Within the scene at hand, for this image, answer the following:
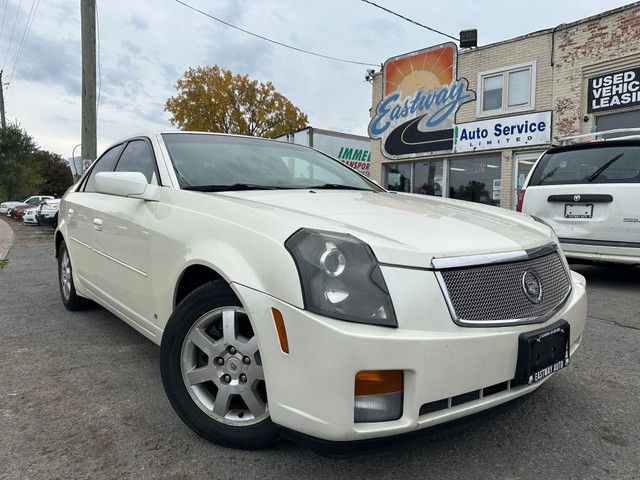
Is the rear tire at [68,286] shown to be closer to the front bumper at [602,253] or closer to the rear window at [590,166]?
the front bumper at [602,253]

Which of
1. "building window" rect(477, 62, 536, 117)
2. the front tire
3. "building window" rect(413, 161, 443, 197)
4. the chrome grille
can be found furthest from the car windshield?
"building window" rect(413, 161, 443, 197)

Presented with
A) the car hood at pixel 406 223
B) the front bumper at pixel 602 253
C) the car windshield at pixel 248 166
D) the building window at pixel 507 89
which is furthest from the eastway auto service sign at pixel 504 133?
the car hood at pixel 406 223

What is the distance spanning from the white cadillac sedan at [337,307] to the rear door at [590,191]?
3019 millimetres

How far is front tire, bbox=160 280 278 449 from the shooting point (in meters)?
1.82

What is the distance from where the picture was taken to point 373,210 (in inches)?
86.6

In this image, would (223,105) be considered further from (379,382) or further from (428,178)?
(379,382)

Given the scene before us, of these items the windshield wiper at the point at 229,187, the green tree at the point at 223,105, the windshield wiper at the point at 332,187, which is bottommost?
the windshield wiper at the point at 229,187

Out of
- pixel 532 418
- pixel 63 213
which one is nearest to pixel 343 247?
pixel 532 418

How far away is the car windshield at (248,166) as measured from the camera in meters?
2.62

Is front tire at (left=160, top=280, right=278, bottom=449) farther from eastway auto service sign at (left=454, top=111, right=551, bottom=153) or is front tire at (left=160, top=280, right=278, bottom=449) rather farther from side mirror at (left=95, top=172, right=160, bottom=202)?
eastway auto service sign at (left=454, top=111, right=551, bottom=153)

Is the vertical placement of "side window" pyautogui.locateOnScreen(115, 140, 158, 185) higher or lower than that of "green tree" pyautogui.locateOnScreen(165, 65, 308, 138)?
lower

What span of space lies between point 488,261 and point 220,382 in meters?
1.16

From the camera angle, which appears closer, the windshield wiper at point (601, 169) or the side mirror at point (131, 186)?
the side mirror at point (131, 186)

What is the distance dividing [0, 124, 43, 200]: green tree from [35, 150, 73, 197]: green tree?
83.4 feet
